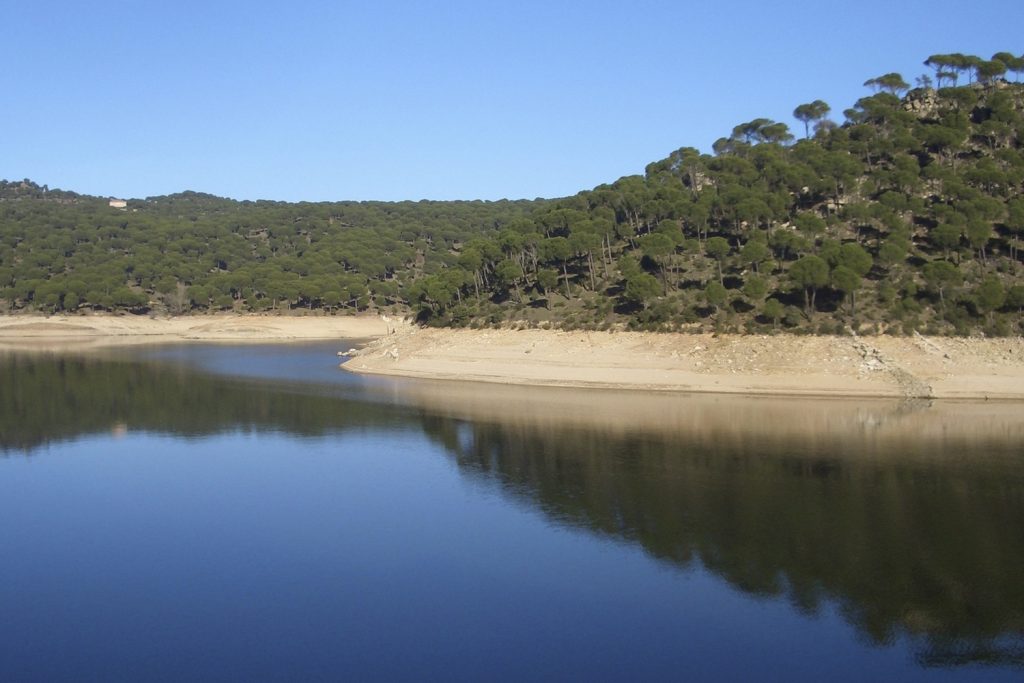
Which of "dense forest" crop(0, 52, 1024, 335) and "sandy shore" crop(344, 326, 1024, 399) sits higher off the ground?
"dense forest" crop(0, 52, 1024, 335)

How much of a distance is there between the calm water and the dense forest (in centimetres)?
1122

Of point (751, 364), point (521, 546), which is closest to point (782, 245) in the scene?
point (751, 364)

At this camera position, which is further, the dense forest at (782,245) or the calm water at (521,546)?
the dense forest at (782,245)

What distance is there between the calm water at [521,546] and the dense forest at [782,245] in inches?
442

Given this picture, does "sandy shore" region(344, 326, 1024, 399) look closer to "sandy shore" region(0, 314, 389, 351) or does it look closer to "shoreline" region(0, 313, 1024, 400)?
"shoreline" region(0, 313, 1024, 400)

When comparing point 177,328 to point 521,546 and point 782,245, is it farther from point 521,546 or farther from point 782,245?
point 521,546

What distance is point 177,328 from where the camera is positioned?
3858 inches

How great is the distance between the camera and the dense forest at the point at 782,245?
4819 centimetres

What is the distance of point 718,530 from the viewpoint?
21391 millimetres

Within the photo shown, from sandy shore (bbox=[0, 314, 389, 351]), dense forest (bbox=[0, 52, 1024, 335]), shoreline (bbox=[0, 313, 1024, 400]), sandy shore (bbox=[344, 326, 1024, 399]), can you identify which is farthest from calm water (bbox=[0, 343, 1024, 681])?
sandy shore (bbox=[0, 314, 389, 351])

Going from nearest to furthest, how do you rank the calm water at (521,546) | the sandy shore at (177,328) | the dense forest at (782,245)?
1. the calm water at (521,546)
2. the dense forest at (782,245)
3. the sandy shore at (177,328)

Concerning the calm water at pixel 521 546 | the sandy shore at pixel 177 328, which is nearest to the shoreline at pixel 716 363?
the calm water at pixel 521 546

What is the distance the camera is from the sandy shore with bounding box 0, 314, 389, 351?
3627 inches

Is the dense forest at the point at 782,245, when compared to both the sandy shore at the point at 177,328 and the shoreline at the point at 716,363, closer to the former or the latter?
the shoreline at the point at 716,363
